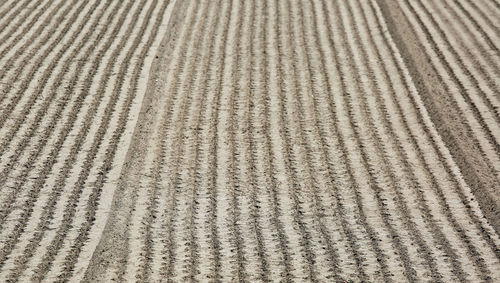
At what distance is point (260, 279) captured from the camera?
7676mm

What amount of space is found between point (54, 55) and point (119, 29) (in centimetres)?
178

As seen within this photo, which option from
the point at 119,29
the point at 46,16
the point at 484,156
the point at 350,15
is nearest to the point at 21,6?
the point at 46,16

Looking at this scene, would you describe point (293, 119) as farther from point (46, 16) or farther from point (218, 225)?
point (46, 16)

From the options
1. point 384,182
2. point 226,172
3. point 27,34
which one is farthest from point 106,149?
point 27,34

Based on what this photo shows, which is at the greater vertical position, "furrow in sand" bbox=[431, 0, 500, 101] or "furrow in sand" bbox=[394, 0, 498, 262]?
"furrow in sand" bbox=[394, 0, 498, 262]

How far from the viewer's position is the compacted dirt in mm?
8164

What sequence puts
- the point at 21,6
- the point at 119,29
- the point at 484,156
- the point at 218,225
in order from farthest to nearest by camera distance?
1. the point at 21,6
2. the point at 119,29
3. the point at 484,156
4. the point at 218,225

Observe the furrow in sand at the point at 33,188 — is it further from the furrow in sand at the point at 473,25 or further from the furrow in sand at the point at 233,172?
the furrow in sand at the point at 473,25

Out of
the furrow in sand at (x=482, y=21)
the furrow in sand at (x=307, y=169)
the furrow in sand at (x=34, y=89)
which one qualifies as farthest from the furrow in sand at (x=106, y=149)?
the furrow in sand at (x=482, y=21)

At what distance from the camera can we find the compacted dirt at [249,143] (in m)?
8.16

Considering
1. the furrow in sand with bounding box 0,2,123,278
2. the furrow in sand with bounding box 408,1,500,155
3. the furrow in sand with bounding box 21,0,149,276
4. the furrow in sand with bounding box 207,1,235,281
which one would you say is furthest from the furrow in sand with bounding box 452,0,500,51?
the furrow in sand with bounding box 0,2,123,278

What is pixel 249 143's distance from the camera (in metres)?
10.6

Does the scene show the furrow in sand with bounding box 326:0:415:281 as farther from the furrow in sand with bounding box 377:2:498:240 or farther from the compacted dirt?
the furrow in sand with bounding box 377:2:498:240

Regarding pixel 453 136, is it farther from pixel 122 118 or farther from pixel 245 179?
pixel 122 118
